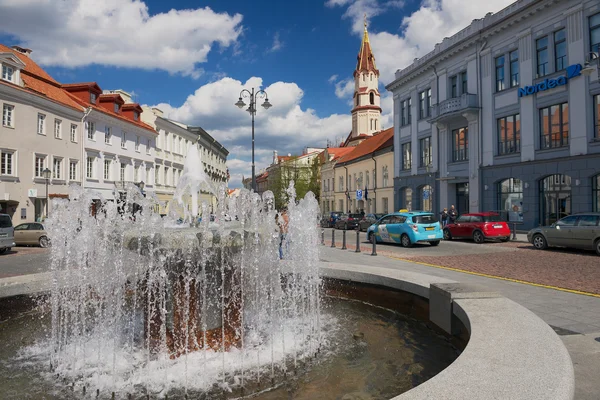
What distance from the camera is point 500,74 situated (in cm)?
2806

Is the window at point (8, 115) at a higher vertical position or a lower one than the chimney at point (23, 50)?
lower

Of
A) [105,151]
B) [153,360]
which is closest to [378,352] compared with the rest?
[153,360]

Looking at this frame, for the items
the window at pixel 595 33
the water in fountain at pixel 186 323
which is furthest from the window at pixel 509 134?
the water in fountain at pixel 186 323

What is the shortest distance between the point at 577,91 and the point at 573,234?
11.0 m

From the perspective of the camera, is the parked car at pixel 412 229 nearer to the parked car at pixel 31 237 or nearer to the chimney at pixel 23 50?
the parked car at pixel 31 237

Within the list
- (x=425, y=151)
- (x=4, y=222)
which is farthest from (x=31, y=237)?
(x=425, y=151)

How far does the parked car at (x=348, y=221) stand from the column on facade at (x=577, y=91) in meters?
17.5

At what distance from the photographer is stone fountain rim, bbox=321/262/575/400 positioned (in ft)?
8.57

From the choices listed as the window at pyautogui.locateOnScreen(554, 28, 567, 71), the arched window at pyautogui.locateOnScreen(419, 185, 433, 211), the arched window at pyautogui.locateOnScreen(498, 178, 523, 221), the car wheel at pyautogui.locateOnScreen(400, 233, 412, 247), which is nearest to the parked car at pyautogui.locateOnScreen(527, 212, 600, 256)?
the car wheel at pyautogui.locateOnScreen(400, 233, 412, 247)

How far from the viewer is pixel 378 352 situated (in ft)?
16.3

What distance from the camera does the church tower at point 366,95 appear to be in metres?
77.7

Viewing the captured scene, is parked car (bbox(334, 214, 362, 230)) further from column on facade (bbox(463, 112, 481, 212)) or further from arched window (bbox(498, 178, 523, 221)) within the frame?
arched window (bbox(498, 178, 523, 221))

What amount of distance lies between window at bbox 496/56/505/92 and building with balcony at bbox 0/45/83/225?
30.7m

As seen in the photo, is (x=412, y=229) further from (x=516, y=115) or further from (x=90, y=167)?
(x=90, y=167)
